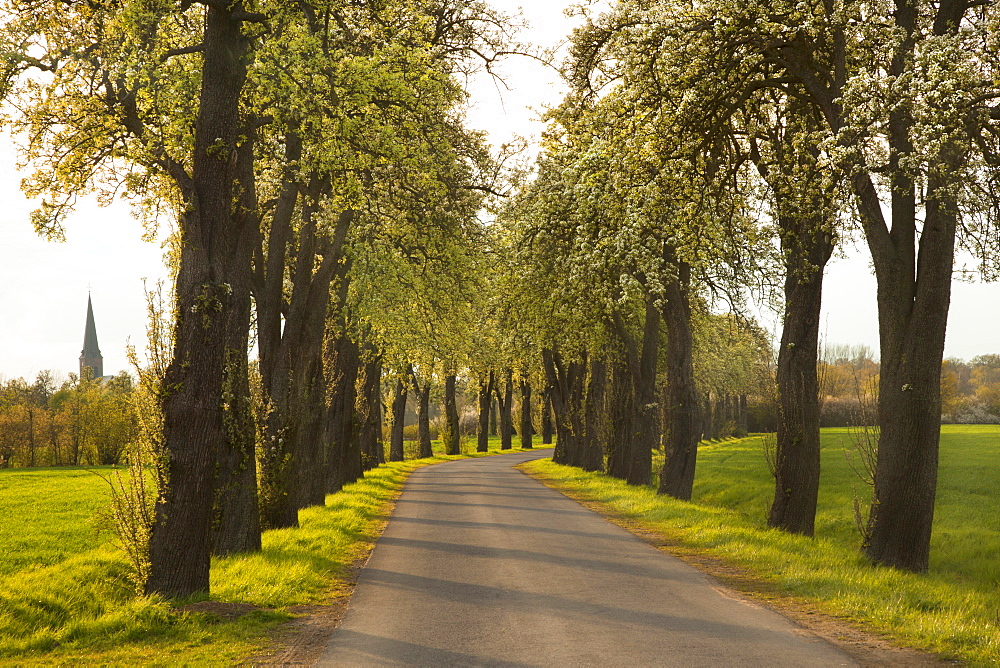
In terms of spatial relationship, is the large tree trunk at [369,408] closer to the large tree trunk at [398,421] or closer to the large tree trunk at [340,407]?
the large tree trunk at [340,407]

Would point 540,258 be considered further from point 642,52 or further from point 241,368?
point 241,368

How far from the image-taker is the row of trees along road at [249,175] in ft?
33.7

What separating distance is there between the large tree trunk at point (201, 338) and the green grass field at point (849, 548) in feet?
24.9

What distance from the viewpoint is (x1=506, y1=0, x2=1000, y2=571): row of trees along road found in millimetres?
11164

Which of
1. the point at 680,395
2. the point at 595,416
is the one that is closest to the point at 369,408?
the point at 595,416

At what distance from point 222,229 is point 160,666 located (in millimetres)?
5408

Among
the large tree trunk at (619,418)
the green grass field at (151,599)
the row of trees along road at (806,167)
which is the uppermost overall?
the row of trees along road at (806,167)

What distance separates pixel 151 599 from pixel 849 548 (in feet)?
39.8

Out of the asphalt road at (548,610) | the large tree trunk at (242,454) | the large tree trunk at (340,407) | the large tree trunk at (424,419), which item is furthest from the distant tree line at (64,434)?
the asphalt road at (548,610)

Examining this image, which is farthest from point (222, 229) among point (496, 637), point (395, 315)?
point (395, 315)

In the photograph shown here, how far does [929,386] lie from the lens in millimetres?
12227

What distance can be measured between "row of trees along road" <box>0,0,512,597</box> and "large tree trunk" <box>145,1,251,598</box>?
0.02 metres

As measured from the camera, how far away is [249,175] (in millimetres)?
14227

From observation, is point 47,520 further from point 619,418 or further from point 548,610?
point 548,610
